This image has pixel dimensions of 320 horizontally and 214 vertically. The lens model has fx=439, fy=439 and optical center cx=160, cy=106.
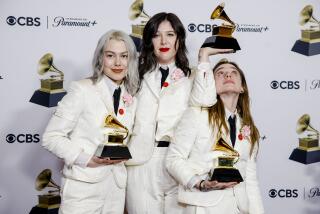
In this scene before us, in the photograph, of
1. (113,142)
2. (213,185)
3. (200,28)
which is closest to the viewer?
(213,185)

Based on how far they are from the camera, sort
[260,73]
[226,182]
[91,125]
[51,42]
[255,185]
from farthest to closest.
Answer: [260,73] < [51,42] < [255,185] < [91,125] < [226,182]

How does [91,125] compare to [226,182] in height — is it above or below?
above

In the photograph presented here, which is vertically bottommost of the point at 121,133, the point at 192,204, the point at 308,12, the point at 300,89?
the point at 192,204

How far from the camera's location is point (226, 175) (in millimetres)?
2045

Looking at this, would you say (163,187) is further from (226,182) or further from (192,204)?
→ (226,182)

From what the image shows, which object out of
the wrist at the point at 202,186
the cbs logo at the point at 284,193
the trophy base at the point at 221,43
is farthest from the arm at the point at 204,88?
the cbs logo at the point at 284,193

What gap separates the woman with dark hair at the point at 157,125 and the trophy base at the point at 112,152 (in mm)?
202

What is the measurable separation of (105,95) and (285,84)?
169 centimetres

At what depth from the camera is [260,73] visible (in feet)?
11.0

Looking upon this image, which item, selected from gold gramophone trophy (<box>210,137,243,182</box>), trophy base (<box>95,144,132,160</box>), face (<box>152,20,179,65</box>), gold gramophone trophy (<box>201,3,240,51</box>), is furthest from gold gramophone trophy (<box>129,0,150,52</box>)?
gold gramophone trophy (<box>210,137,243,182</box>)

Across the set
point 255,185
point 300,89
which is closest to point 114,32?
point 255,185

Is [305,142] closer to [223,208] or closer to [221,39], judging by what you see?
[221,39]

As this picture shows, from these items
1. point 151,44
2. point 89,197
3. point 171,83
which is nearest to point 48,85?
point 151,44

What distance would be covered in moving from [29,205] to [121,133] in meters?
1.37
